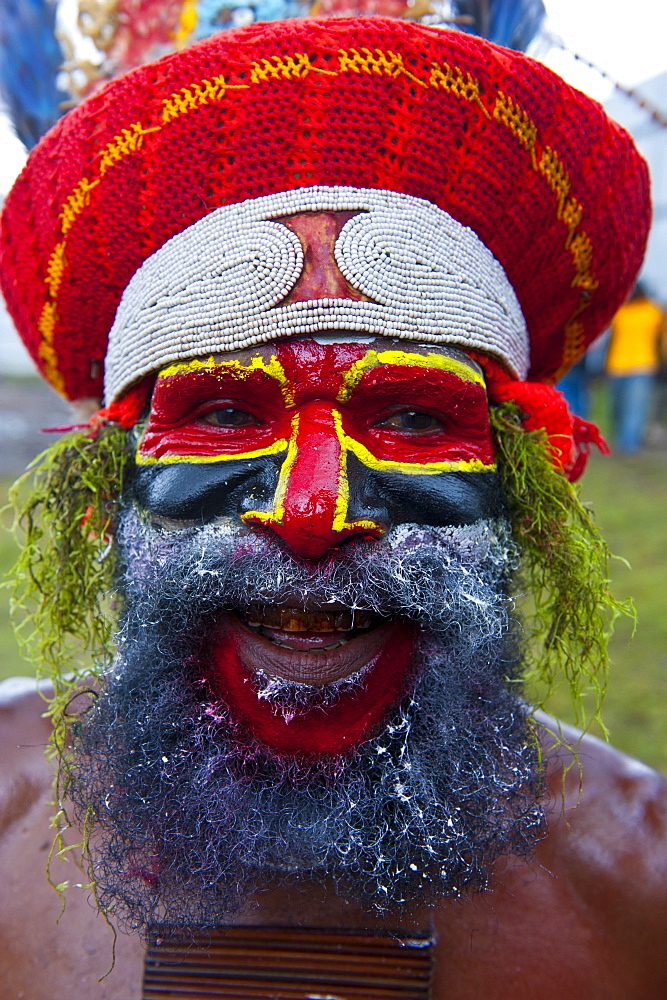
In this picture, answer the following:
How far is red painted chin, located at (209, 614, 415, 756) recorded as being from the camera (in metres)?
1.81

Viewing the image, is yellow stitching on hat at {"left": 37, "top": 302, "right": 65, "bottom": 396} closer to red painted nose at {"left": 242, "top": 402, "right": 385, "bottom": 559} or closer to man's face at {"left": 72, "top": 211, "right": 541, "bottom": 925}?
man's face at {"left": 72, "top": 211, "right": 541, "bottom": 925}

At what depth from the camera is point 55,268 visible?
211 cm

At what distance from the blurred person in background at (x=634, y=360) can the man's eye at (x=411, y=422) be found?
7885 millimetres

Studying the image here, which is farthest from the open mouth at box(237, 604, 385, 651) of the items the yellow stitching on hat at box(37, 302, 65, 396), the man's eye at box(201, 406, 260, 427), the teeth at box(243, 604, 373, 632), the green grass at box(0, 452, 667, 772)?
the green grass at box(0, 452, 667, 772)

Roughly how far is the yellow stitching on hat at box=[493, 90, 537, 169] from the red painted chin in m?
1.22

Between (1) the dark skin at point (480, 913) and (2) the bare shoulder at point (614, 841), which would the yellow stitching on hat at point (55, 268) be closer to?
(1) the dark skin at point (480, 913)

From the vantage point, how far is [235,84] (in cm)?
183

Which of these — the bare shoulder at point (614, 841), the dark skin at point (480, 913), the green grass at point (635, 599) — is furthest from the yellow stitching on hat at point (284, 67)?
the green grass at point (635, 599)

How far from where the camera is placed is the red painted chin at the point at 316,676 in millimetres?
1811

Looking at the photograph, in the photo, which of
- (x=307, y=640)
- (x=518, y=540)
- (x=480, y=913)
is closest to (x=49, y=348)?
(x=307, y=640)

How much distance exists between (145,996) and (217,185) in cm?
198

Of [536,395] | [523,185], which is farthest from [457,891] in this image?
[523,185]

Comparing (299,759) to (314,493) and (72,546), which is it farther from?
(72,546)

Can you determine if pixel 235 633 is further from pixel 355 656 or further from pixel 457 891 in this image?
pixel 457 891
